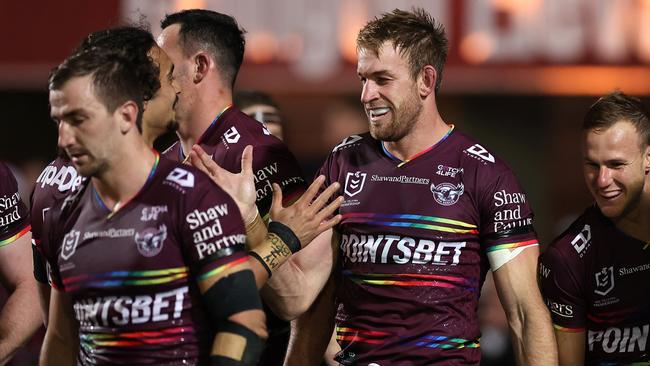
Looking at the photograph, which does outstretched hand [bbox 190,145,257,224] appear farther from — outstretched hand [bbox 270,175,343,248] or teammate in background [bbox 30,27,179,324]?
teammate in background [bbox 30,27,179,324]

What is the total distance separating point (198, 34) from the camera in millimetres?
5512

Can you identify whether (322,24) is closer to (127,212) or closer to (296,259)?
(296,259)

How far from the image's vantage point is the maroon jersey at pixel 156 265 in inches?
159

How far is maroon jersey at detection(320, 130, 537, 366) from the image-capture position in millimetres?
4953

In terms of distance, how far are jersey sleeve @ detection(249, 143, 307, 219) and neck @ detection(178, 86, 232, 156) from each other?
307 millimetres

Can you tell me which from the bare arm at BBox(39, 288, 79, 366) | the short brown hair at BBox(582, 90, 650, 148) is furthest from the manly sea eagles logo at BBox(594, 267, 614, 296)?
the bare arm at BBox(39, 288, 79, 366)

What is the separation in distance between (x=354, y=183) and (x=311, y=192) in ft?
1.43

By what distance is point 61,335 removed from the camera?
4535 mm

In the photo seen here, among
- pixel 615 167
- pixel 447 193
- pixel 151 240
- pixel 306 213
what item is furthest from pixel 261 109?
pixel 151 240

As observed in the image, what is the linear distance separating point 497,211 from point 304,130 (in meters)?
7.87

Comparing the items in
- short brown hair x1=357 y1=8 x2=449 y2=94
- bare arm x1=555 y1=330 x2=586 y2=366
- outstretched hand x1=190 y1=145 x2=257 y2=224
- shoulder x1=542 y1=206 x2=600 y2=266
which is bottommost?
bare arm x1=555 y1=330 x2=586 y2=366

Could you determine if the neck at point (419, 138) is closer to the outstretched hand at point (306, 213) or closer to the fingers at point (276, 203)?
the outstretched hand at point (306, 213)

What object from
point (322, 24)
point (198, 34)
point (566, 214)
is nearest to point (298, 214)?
point (198, 34)

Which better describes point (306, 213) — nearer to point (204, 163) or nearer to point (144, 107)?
point (204, 163)
